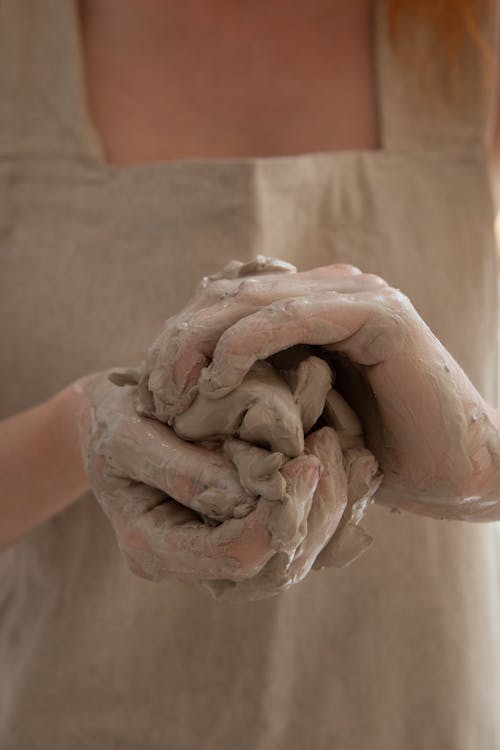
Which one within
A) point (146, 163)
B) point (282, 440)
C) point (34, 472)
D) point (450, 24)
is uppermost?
point (450, 24)

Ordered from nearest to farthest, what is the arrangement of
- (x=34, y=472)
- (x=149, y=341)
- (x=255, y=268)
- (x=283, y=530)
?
(x=283, y=530) < (x=255, y=268) < (x=34, y=472) < (x=149, y=341)

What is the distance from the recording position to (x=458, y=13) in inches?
34.2

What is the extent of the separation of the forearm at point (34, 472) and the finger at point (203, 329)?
202 millimetres

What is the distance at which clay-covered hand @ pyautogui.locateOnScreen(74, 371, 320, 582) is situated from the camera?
44cm

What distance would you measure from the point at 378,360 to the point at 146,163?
0.44m

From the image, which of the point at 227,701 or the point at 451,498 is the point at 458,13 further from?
the point at 227,701

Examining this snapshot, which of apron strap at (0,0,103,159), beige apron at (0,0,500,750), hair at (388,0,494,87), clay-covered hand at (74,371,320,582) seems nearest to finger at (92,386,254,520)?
clay-covered hand at (74,371,320,582)

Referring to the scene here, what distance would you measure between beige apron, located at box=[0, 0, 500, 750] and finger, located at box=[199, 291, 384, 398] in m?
0.33

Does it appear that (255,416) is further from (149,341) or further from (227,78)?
(227,78)

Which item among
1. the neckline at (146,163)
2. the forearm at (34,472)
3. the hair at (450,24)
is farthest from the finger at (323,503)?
the hair at (450,24)

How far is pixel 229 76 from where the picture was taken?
87 cm

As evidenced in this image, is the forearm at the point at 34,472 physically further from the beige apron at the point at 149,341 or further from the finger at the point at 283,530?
the finger at the point at 283,530

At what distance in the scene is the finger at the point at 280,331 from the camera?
0.46 m

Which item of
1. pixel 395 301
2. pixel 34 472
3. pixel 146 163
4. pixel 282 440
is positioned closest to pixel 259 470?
pixel 282 440
